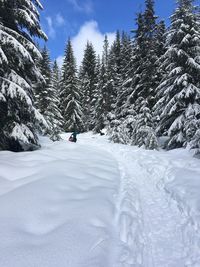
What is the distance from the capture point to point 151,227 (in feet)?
18.6

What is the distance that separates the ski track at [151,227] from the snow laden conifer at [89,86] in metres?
34.1

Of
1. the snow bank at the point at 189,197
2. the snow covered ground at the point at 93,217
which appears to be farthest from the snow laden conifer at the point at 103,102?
the snow covered ground at the point at 93,217

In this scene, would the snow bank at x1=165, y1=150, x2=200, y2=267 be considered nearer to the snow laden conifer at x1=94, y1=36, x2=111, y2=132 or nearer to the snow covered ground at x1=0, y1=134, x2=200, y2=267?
the snow covered ground at x1=0, y1=134, x2=200, y2=267

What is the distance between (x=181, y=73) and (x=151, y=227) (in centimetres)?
1430

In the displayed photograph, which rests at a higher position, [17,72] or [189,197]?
[17,72]

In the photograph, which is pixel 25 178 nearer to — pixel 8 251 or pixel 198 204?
pixel 8 251

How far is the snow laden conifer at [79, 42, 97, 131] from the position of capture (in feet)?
150

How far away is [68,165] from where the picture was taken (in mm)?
10094

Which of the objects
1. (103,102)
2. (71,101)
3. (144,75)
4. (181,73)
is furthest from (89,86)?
(181,73)

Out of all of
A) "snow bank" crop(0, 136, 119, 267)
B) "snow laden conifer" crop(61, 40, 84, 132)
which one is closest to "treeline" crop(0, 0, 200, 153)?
"snow bank" crop(0, 136, 119, 267)

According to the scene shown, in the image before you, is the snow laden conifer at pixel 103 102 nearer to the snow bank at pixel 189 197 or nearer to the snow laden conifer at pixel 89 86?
the snow laden conifer at pixel 89 86

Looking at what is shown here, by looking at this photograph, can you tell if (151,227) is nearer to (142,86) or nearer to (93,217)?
(93,217)

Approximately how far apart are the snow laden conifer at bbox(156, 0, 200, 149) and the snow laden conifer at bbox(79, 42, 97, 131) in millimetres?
24642

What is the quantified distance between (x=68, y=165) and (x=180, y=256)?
6199 millimetres
